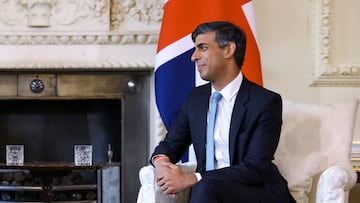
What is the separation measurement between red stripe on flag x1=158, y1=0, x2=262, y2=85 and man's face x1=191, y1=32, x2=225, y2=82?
28.4 inches

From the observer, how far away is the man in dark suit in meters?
1.60

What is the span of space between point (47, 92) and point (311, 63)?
1.48 m

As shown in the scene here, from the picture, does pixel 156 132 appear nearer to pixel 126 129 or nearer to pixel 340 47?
pixel 126 129

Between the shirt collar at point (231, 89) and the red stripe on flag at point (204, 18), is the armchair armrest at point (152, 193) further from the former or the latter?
the red stripe on flag at point (204, 18)

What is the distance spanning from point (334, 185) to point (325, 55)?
1.20 metres

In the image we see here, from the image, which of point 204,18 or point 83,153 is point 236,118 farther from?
point 83,153

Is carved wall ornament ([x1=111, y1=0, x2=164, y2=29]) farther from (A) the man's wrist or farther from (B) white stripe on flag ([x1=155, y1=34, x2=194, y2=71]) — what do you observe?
(A) the man's wrist

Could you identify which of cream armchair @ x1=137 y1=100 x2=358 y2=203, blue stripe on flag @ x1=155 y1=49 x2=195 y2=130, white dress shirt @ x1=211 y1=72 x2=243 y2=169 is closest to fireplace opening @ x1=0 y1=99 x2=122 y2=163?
blue stripe on flag @ x1=155 y1=49 x2=195 y2=130

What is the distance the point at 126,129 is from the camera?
115 inches

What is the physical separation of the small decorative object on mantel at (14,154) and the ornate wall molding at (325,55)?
5.66 feet

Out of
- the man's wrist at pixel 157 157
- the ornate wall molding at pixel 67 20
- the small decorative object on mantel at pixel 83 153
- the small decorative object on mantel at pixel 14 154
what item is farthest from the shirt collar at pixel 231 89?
the small decorative object on mantel at pixel 14 154

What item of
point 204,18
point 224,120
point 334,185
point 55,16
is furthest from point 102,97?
point 334,185

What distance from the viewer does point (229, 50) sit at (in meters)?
1.77

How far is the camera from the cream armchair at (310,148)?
6.15ft
